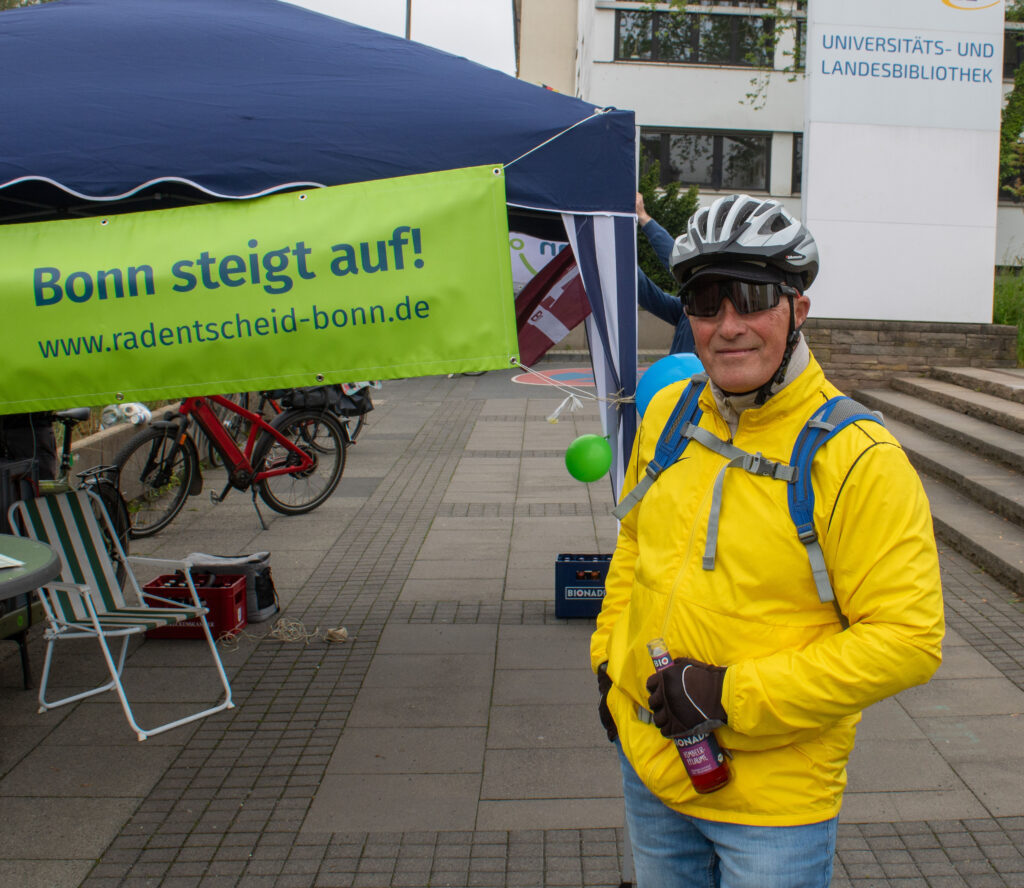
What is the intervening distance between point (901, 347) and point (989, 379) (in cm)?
204

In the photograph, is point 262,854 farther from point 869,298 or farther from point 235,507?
point 869,298

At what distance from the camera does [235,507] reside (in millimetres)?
8703

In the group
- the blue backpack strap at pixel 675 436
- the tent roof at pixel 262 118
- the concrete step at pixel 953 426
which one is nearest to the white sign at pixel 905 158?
the concrete step at pixel 953 426

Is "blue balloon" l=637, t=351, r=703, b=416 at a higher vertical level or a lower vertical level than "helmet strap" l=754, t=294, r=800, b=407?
lower

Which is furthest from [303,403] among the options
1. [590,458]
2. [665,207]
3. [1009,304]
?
[665,207]

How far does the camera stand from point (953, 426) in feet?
32.0

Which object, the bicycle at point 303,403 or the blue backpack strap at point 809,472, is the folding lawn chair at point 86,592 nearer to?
the bicycle at point 303,403

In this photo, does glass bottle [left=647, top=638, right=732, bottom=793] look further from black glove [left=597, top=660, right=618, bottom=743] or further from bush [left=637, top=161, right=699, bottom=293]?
bush [left=637, top=161, right=699, bottom=293]

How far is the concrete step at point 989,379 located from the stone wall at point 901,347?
0.28m

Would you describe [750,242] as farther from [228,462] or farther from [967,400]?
[967,400]

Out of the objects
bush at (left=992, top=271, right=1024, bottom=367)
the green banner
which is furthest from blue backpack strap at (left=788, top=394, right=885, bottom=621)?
bush at (left=992, top=271, right=1024, bottom=367)

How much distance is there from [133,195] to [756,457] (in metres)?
3.01

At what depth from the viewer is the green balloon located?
4.51 meters

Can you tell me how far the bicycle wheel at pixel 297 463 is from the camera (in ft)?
26.6
